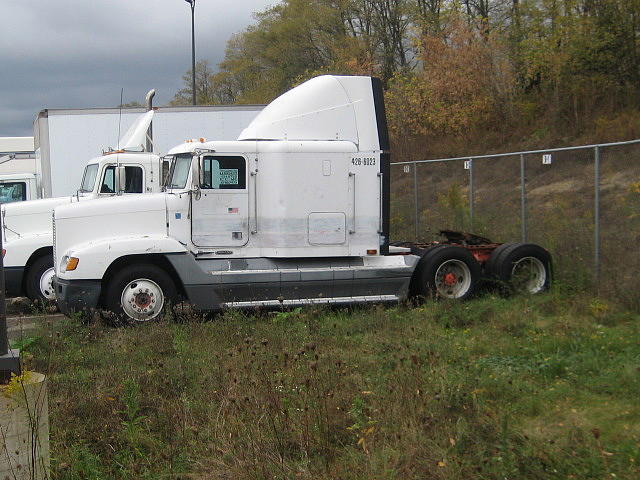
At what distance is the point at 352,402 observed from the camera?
6.24 meters

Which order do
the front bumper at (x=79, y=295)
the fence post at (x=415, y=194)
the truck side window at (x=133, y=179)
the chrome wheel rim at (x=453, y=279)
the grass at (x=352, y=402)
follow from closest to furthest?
1. the grass at (x=352, y=402)
2. the front bumper at (x=79, y=295)
3. the chrome wheel rim at (x=453, y=279)
4. the truck side window at (x=133, y=179)
5. the fence post at (x=415, y=194)

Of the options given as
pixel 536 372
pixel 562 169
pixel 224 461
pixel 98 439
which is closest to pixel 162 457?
pixel 224 461

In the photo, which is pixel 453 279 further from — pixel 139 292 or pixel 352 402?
pixel 352 402

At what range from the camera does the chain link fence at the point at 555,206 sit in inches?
444

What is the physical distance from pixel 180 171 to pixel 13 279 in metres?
3.94

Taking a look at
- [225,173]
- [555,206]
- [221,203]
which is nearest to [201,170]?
[225,173]

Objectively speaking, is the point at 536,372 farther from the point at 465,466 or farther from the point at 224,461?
the point at 224,461

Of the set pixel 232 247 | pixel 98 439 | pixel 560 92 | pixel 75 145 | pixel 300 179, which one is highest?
pixel 560 92

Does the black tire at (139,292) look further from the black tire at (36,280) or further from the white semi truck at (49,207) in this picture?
the black tire at (36,280)

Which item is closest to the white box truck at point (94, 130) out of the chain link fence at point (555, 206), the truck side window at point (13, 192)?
the truck side window at point (13, 192)

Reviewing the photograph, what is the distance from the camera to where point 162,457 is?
5.50 meters

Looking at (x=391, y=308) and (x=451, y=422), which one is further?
(x=391, y=308)

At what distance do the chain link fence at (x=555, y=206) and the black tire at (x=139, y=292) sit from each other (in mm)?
5863

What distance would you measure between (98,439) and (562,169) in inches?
405
